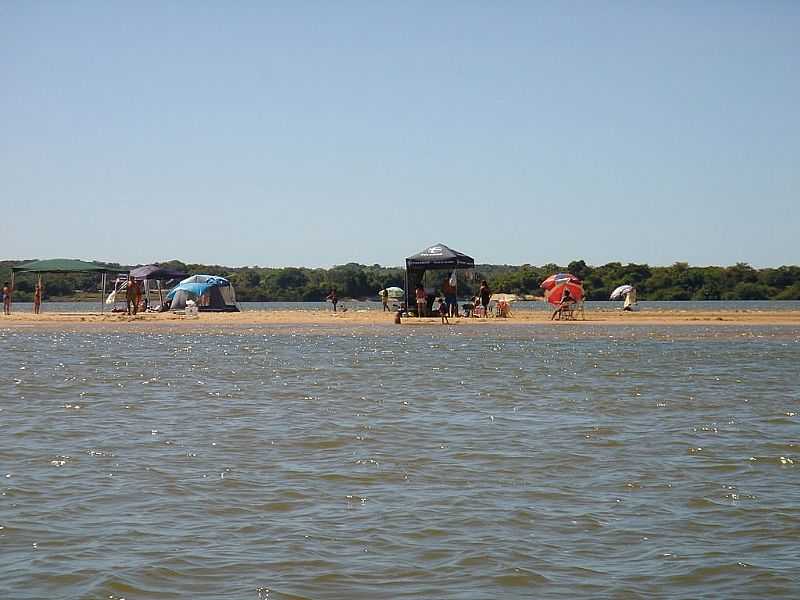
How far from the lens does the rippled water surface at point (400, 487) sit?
6.21 metres

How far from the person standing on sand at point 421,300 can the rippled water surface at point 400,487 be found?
21.2 meters

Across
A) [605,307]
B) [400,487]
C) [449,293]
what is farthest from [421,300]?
[400,487]

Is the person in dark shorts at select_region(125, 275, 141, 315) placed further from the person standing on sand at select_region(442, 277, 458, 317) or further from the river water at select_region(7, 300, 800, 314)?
the person standing on sand at select_region(442, 277, 458, 317)

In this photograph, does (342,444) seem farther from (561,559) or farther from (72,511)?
(561,559)

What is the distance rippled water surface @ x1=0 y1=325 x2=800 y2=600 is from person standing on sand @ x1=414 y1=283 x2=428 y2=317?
69.7 feet

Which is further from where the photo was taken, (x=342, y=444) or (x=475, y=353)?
(x=475, y=353)

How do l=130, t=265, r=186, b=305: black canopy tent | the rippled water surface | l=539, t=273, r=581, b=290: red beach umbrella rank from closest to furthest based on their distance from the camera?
the rippled water surface, l=539, t=273, r=581, b=290: red beach umbrella, l=130, t=265, r=186, b=305: black canopy tent

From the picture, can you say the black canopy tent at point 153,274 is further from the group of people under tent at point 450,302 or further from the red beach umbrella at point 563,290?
the red beach umbrella at point 563,290

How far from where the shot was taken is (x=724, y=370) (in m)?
20.3

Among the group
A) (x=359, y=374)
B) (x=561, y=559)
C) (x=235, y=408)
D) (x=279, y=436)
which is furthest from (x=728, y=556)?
(x=359, y=374)

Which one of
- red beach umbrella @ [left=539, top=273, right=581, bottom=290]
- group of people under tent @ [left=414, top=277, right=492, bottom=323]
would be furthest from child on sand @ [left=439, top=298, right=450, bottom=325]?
red beach umbrella @ [left=539, top=273, right=581, bottom=290]

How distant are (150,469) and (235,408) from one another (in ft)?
15.3

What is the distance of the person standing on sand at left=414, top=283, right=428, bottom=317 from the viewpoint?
40031mm

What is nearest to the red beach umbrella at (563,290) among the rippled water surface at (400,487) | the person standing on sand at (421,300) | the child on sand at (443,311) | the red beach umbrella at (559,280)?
the red beach umbrella at (559,280)
